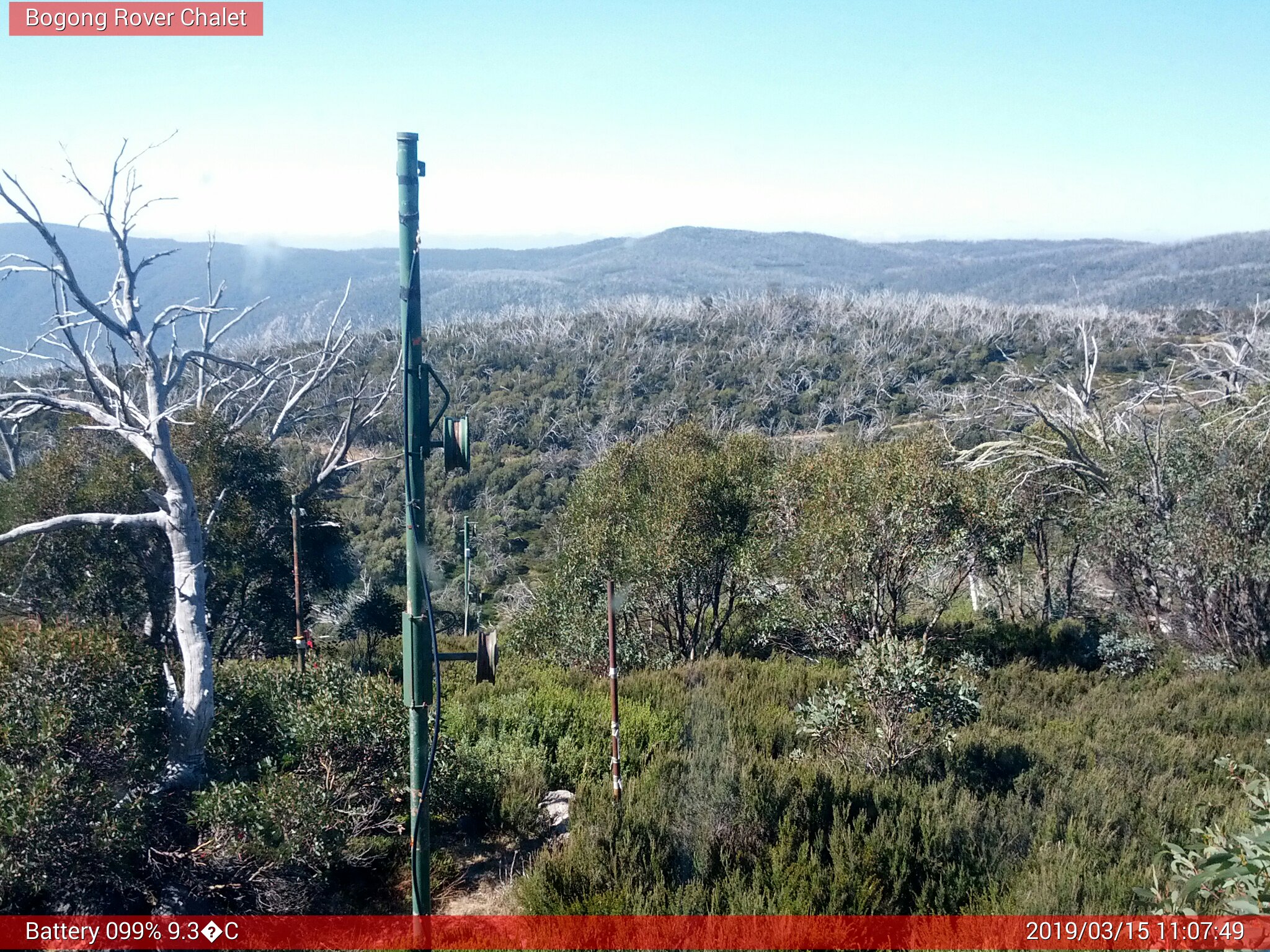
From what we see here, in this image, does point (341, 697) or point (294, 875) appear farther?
point (341, 697)

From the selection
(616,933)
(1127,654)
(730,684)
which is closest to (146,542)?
(730,684)

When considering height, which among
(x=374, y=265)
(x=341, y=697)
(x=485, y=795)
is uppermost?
(x=374, y=265)

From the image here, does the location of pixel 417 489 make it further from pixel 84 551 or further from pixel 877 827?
pixel 84 551

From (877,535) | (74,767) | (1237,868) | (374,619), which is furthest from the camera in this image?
(374,619)

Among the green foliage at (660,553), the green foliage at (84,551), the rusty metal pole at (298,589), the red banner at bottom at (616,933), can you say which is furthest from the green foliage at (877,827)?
the green foliage at (84,551)

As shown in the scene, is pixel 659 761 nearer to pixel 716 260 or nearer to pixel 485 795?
pixel 485 795

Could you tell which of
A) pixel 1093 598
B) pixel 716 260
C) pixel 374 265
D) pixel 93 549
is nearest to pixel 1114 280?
pixel 716 260

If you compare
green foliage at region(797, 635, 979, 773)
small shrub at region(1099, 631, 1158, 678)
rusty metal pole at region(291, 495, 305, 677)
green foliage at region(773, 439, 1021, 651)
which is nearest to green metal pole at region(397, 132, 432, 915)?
green foliage at region(797, 635, 979, 773)
